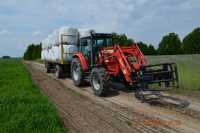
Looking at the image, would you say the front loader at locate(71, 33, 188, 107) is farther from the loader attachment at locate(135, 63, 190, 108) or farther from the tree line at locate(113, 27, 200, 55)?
the tree line at locate(113, 27, 200, 55)

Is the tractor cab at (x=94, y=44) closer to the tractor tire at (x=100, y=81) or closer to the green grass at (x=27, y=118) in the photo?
the tractor tire at (x=100, y=81)

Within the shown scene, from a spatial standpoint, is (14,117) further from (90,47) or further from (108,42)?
(108,42)

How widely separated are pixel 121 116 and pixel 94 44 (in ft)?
19.2

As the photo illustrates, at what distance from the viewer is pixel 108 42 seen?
44.7ft

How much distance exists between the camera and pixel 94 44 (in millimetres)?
13125

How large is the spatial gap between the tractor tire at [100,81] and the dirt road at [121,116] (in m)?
0.36

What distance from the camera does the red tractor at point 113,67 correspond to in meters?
10.0

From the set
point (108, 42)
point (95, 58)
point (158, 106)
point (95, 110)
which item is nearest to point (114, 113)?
point (95, 110)

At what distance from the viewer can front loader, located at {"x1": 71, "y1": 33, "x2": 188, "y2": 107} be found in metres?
10.0

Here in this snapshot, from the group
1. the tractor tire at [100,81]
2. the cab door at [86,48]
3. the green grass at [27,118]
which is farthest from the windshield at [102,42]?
the green grass at [27,118]

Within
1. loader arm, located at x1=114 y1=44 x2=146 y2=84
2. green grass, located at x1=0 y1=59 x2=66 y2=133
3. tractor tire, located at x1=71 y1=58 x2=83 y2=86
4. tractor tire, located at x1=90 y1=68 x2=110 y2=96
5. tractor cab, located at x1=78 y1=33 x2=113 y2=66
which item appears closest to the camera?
green grass, located at x1=0 y1=59 x2=66 y2=133

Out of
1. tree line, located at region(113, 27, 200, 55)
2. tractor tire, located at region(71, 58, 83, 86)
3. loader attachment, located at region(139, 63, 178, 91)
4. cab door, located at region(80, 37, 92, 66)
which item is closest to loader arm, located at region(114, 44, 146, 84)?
loader attachment, located at region(139, 63, 178, 91)

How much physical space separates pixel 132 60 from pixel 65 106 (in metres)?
3.37

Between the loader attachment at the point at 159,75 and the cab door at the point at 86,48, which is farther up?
the cab door at the point at 86,48
